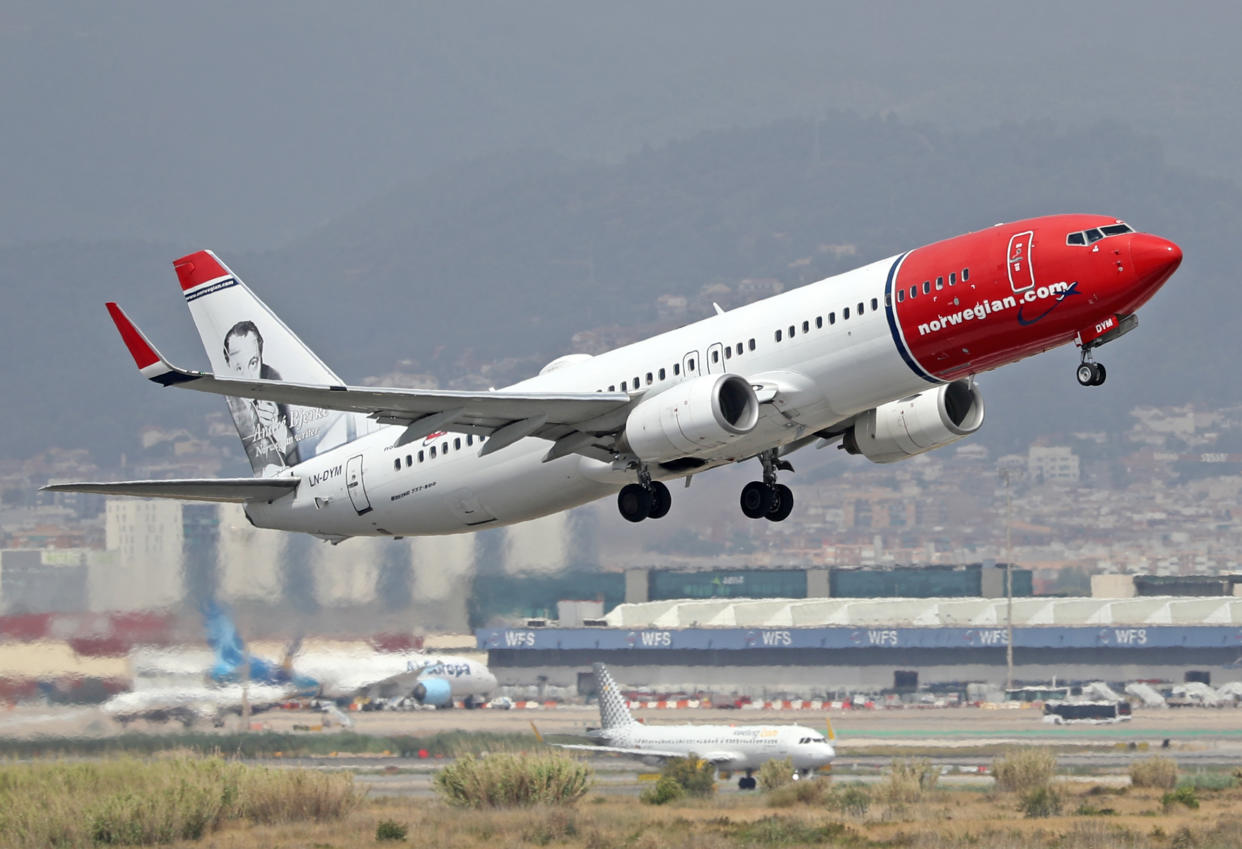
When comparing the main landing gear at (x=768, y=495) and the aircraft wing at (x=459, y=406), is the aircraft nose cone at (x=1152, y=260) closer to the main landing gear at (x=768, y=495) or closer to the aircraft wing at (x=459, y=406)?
the main landing gear at (x=768, y=495)

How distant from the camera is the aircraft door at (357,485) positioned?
42375 millimetres

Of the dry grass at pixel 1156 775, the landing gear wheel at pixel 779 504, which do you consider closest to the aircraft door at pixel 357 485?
the landing gear wheel at pixel 779 504

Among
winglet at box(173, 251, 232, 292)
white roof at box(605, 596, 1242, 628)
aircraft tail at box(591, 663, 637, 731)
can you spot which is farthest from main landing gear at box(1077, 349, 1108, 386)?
white roof at box(605, 596, 1242, 628)

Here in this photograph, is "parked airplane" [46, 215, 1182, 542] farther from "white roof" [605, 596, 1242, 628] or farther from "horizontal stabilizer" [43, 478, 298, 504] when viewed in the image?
"white roof" [605, 596, 1242, 628]

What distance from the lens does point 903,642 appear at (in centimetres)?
11600

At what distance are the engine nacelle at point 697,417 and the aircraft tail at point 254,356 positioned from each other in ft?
38.9

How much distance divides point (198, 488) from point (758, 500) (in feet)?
39.6

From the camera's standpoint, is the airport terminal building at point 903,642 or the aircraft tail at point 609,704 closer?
the aircraft tail at point 609,704

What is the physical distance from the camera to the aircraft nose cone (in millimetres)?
33344

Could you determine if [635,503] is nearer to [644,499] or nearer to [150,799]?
[644,499]

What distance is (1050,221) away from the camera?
34562 millimetres

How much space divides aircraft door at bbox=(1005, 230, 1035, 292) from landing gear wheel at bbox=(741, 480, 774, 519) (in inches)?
311

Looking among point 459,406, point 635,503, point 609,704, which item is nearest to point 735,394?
point 635,503

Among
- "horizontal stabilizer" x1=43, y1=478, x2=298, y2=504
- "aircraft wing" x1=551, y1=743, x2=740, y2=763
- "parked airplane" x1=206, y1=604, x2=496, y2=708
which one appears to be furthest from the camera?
"aircraft wing" x1=551, y1=743, x2=740, y2=763
